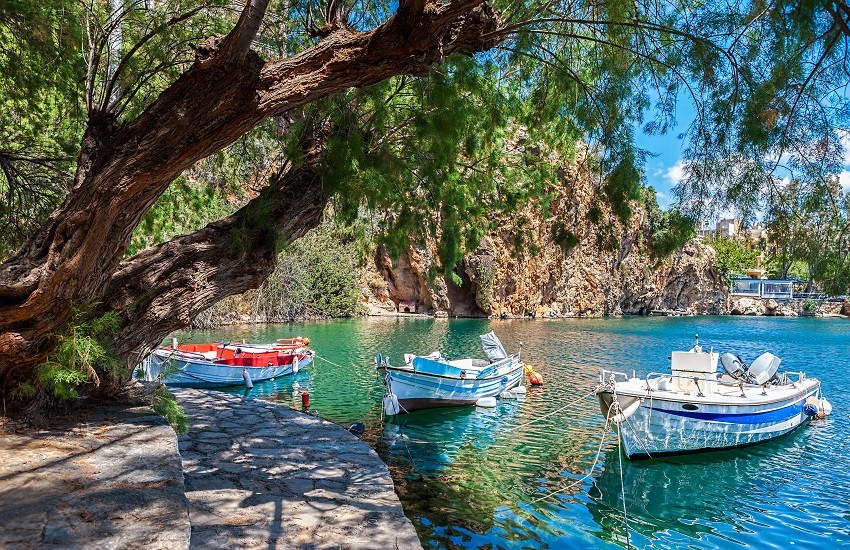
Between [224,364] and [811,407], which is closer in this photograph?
[811,407]

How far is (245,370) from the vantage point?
1497 cm

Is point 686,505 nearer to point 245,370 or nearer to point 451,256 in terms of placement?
point 451,256

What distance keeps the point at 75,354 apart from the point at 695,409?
923 centimetres

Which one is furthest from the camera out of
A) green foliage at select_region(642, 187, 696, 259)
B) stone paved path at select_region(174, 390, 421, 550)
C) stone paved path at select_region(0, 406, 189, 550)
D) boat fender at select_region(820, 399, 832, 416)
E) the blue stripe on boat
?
boat fender at select_region(820, 399, 832, 416)

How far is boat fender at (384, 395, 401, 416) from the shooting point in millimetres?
11750

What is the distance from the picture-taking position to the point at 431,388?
12.6m

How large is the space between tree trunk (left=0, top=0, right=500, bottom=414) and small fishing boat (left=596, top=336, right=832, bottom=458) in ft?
21.7

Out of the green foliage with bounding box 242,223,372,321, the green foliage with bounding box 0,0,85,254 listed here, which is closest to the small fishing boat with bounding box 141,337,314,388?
the green foliage with bounding box 0,0,85,254

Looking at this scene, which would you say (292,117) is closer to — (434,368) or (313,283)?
(434,368)

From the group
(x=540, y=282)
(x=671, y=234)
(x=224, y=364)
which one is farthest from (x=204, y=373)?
(x=540, y=282)

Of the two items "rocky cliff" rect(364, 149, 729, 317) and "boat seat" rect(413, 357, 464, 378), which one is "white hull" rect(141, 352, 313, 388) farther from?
"rocky cliff" rect(364, 149, 729, 317)

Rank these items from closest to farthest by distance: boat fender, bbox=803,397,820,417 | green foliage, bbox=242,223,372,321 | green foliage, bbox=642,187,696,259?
1. green foliage, bbox=642,187,696,259
2. boat fender, bbox=803,397,820,417
3. green foliage, bbox=242,223,372,321

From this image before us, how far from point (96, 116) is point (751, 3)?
500 cm

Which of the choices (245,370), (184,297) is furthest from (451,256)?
(245,370)
